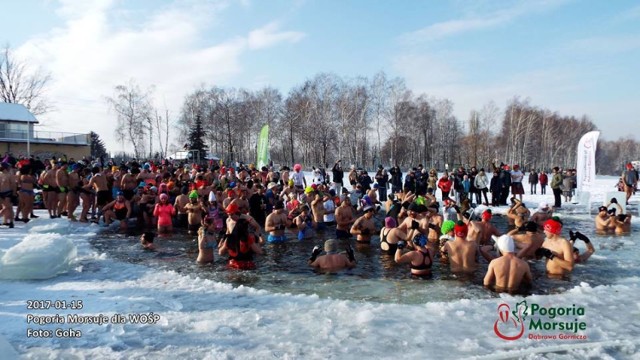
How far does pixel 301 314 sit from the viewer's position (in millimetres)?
5527

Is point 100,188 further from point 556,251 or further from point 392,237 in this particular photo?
point 556,251

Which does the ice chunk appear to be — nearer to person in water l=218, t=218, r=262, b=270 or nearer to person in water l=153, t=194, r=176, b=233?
person in water l=218, t=218, r=262, b=270

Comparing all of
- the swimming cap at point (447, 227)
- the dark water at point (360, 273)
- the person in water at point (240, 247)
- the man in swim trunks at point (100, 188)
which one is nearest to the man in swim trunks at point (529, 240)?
the dark water at point (360, 273)

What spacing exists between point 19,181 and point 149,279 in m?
6.86

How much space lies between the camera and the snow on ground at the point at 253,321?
175 inches

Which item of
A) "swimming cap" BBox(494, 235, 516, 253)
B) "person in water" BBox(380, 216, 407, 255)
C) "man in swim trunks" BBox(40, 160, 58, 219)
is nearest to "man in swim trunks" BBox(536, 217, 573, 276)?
"swimming cap" BBox(494, 235, 516, 253)

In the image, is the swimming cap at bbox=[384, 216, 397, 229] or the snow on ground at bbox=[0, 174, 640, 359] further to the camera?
the swimming cap at bbox=[384, 216, 397, 229]

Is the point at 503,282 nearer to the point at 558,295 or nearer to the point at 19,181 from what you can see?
the point at 558,295

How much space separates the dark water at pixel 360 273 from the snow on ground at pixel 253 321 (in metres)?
0.56

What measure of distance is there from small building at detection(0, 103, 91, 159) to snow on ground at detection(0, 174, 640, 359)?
1340 inches

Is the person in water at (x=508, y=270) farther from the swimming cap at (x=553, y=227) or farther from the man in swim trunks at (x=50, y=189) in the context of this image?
the man in swim trunks at (x=50, y=189)

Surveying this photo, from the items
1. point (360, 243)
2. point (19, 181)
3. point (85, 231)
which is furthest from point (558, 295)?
point (19, 181)

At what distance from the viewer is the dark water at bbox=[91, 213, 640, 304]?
6820 mm

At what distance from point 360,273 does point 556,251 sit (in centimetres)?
342
